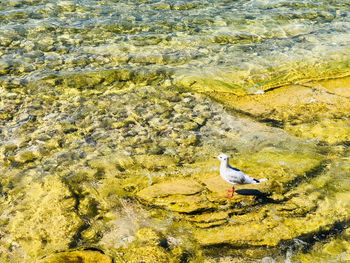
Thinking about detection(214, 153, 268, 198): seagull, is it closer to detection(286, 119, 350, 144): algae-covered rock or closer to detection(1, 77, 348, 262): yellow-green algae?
detection(1, 77, 348, 262): yellow-green algae

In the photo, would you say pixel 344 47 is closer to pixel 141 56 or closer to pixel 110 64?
pixel 141 56

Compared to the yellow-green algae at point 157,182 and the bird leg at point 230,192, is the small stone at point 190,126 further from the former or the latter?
the bird leg at point 230,192

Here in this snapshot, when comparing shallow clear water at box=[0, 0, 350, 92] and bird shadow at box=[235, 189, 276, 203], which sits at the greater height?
shallow clear water at box=[0, 0, 350, 92]

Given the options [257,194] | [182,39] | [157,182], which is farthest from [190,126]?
[182,39]

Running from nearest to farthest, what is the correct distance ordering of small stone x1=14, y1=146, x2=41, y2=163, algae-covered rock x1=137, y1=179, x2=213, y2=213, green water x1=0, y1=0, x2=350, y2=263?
green water x1=0, y1=0, x2=350, y2=263 → algae-covered rock x1=137, y1=179, x2=213, y2=213 → small stone x1=14, y1=146, x2=41, y2=163

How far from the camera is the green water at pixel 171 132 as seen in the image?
15.3 ft

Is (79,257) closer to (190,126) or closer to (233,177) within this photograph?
(233,177)

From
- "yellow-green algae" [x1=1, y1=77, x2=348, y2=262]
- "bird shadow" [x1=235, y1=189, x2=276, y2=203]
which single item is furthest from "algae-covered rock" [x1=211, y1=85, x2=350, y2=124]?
"bird shadow" [x1=235, y1=189, x2=276, y2=203]

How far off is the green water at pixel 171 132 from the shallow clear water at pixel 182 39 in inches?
2.8

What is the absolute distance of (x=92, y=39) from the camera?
11.5 m

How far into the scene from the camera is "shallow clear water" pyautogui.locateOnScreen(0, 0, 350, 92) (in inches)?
390

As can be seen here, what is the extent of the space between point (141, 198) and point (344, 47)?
9.33m

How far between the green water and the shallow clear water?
0.24ft

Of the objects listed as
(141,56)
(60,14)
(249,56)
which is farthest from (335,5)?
(60,14)
